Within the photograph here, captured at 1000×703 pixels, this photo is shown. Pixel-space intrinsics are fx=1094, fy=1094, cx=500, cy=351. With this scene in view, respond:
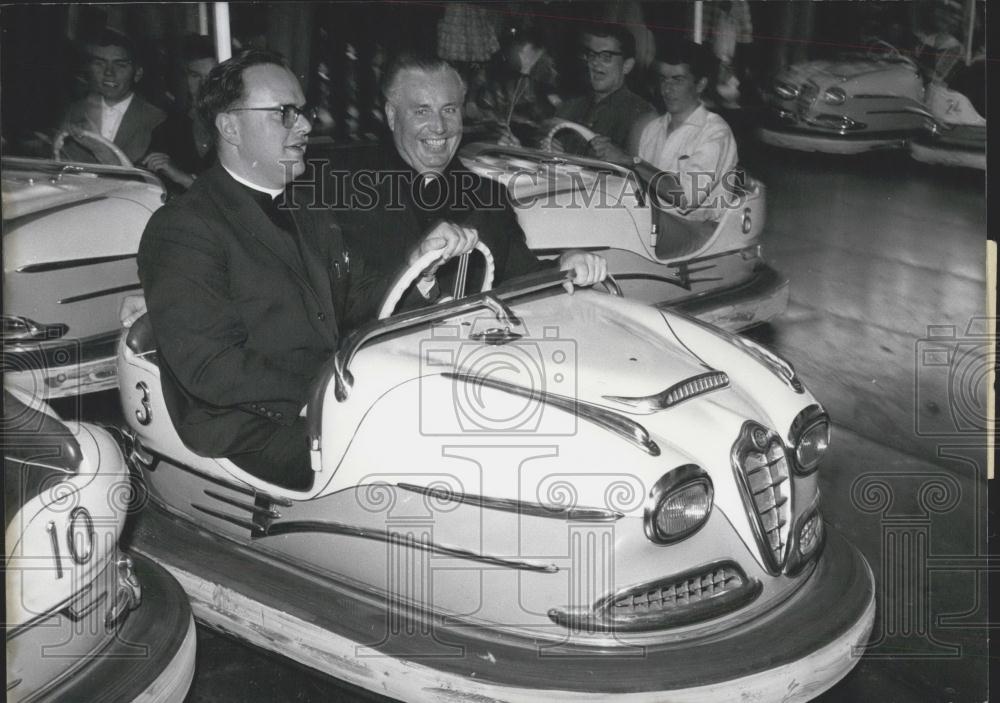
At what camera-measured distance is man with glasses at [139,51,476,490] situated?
1411 mm

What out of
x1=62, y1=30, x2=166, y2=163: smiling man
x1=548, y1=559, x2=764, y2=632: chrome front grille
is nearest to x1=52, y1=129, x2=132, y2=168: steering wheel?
x1=62, y1=30, x2=166, y2=163: smiling man

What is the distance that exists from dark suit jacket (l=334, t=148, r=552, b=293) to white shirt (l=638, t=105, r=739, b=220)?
33cm

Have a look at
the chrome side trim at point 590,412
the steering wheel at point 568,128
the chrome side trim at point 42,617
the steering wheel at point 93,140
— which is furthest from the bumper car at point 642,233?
the chrome side trim at point 42,617

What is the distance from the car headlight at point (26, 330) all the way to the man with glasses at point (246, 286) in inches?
10.8

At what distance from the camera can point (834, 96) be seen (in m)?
1.92

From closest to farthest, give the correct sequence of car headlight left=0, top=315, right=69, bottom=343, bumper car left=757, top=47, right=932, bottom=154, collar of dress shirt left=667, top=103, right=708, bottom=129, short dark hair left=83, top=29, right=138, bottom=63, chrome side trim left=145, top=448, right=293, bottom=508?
chrome side trim left=145, top=448, right=293, bottom=508
car headlight left=0, top=315, right=69, bottom=343
short dark hair left=83, top=29, right=138, bottom=63
bumper car left=757, top=47, right=932, bottom=154
collar of dress shirt left=667, top=103, right=708, bottom=129

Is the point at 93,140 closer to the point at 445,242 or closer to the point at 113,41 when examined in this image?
the point at 113,41

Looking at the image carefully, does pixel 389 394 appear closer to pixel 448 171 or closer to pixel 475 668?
pixel 475 668

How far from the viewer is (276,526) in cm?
150

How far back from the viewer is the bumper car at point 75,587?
4.17 feet

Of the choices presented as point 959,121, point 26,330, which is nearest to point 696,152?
point 959,121

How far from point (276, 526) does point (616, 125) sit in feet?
3.23

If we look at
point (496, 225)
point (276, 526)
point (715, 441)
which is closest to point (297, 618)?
point (276, 526)

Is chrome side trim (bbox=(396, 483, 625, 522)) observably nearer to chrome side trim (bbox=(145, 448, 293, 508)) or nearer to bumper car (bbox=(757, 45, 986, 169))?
chrome side trim (bbox=(145, 448, 293, 508))
